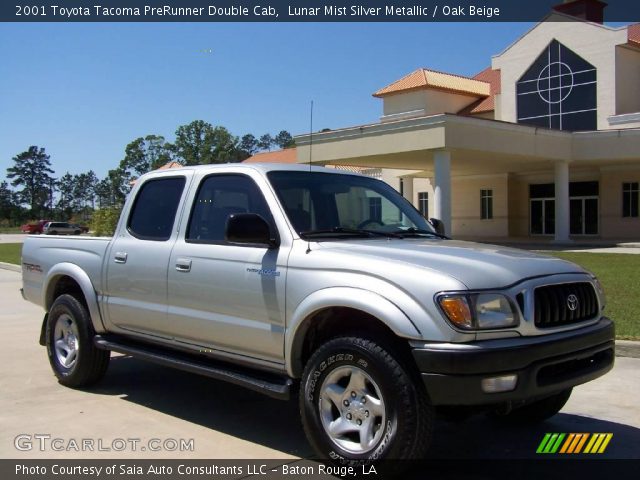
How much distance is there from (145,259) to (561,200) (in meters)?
29.7

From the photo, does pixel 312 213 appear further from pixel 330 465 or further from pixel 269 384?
pixel 330 465

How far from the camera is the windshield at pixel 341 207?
4957 millimetres

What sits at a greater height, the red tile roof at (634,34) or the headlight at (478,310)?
the red tile roof at (634,34)

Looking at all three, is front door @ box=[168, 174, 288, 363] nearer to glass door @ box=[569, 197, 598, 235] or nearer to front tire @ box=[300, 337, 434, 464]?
front tire @ box=[300, 337, 434, 464]

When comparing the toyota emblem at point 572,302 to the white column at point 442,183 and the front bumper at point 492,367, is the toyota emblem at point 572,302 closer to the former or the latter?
the front bumper at point 492,367

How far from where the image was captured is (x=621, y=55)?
34.3 m

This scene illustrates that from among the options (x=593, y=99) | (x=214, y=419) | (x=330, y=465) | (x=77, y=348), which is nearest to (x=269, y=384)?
(x=330, y=465)

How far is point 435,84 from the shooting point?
39.4 m

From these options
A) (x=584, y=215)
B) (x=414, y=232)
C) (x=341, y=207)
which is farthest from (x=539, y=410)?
(x=584, y=215)

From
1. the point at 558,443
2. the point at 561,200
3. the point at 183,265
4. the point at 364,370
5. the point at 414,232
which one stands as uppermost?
the point at 561,200

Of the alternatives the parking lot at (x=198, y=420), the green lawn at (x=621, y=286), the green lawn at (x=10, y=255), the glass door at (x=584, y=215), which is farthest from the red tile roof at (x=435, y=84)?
the parking lot at (x=198, y=420)

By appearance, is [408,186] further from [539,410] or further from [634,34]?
[539,410]

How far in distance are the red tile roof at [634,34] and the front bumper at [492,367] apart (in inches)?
1387

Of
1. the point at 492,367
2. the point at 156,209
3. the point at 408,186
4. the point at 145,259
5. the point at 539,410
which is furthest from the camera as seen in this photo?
the point at 408,186
